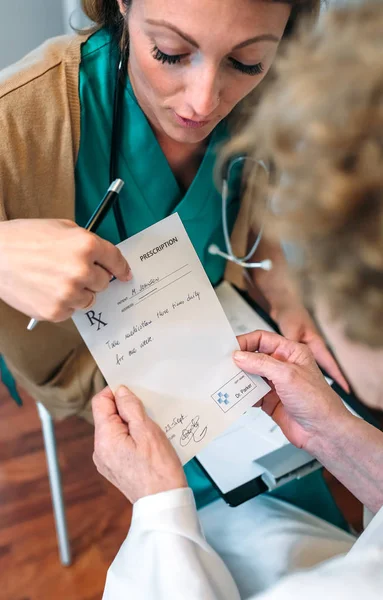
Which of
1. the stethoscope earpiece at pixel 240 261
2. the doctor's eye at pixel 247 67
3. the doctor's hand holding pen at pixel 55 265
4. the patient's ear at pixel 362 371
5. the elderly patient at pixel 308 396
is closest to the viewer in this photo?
the elderly patient at pixel 308 396

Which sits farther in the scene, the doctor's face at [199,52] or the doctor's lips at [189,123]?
the doctor's lips at [189,123]

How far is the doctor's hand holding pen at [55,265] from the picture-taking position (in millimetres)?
512

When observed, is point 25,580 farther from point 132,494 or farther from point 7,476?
point 132,494

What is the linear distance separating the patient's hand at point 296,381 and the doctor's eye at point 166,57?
36 centimetres

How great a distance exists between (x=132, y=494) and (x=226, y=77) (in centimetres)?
52

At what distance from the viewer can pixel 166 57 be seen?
0.60 metres

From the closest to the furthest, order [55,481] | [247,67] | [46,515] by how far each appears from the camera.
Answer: [247,67], [55,481], [46,515]

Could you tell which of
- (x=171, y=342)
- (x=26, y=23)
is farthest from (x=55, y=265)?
(x=26, y=23)

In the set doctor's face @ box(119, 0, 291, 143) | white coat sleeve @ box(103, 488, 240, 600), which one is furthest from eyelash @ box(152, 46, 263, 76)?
white coat sleeve @ box(103, 488, 240, 600)

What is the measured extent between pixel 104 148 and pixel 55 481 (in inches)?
25.9

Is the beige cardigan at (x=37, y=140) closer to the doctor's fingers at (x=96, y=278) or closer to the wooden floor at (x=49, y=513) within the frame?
the doctor's fingers at (x=96, y=278)

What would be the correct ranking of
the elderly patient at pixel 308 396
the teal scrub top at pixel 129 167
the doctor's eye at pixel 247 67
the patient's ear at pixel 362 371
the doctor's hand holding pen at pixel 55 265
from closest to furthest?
the elderly patient at pixel 308 396
the doctor's hand holding pen at pixel 55 265
the doctor's eye at pixel 247 67
the teal scrub top at pixel 129 167
the patient's ear at pixel 362 371
